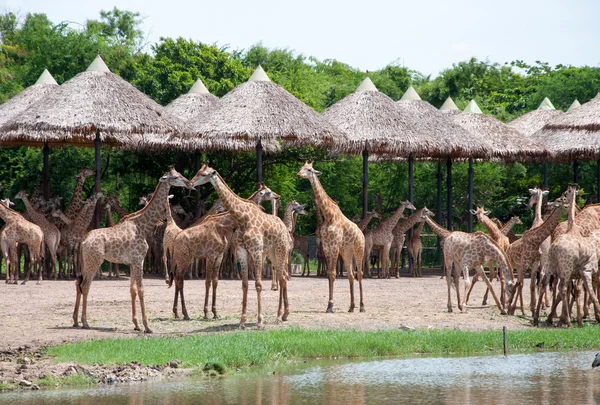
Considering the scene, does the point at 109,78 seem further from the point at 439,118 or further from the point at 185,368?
the point at 185,368

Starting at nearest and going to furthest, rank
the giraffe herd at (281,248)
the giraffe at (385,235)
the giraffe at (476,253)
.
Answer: the giraffe herd at (281,248)
the giraffe at (476,253)
the giraffe at (385,235)

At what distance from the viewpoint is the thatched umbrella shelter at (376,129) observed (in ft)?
82.3

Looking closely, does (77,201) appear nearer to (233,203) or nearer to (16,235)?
(16,235)

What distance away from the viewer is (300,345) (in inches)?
483

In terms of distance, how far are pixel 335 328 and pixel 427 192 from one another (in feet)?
67.7

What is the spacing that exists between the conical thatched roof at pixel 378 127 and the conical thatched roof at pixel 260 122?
73 cm

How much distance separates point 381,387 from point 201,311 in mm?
6000

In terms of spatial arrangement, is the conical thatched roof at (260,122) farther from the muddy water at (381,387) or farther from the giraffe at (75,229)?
the muddy water at (381,387)

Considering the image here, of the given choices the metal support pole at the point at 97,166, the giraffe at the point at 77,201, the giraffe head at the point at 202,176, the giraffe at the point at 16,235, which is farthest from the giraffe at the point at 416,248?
the giraffe head at the point at 202,176

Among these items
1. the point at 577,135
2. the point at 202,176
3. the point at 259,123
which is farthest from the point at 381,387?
the point at 577,135

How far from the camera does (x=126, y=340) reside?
1230 centimetres

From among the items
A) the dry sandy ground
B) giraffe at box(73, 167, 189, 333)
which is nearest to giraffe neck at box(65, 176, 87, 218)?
the dry sandy ground

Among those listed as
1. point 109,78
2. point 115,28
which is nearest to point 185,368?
point 109,78

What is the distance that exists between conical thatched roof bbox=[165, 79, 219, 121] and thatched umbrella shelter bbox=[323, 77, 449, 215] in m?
3.63
